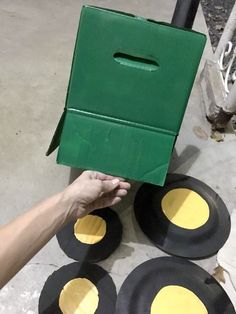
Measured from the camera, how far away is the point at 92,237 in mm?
1094

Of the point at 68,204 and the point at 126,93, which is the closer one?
the point at 68,204

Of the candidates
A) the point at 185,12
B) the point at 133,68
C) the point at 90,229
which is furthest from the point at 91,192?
the point at 185,12

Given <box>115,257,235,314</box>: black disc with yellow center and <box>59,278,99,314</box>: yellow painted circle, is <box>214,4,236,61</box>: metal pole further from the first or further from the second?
<box>59,278,99,314</box>: yellow painted circle

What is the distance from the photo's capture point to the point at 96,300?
0.99 meters

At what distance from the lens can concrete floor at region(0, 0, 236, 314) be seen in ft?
3.48

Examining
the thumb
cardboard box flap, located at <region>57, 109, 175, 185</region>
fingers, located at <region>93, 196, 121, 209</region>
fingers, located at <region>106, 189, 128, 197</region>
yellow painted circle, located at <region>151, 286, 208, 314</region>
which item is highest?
cardboard box flap, located at <region>57, 109, 175, 185</region>

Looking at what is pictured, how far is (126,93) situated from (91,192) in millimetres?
274

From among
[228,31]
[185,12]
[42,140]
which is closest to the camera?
[185,12]

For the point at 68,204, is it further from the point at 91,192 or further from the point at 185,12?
the point at 185,12

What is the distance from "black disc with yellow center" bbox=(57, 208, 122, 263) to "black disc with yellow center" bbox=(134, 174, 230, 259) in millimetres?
89

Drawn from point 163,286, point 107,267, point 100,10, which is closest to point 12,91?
point 100,10

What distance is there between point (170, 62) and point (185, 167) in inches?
17.2

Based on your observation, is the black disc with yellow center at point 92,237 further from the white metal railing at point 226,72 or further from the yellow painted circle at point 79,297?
the white metal railing at point 226,72

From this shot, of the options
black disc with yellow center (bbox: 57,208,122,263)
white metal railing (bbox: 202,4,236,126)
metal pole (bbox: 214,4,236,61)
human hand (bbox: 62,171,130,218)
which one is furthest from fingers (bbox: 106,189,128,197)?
metal pole (bbox: 214,4,236,61)
